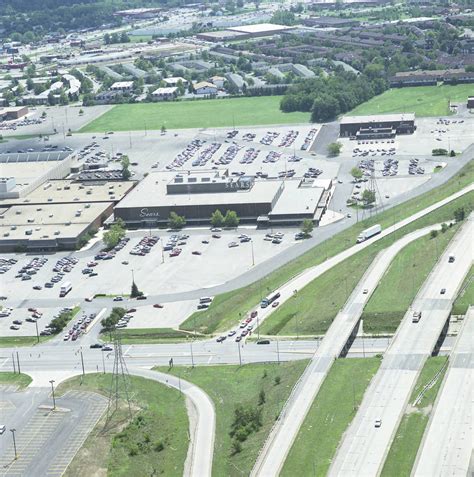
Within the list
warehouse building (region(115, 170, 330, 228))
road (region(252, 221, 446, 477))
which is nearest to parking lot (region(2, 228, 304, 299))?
warehouse building (region(115, 170, 330, 228))

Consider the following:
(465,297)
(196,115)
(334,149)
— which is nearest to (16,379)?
(465,297)

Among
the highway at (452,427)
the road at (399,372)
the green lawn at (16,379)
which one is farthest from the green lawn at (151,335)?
the highway at (452,427)

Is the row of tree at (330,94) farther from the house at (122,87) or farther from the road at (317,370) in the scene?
the road at (317,370)

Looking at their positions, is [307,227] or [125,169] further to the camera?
[125,169]

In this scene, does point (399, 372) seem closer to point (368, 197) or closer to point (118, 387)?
point (118, 387)

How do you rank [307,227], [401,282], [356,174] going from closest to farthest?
[401,282]
[307,227]
[356,174]

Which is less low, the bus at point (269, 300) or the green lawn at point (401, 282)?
the green lawn at point (401, 282)

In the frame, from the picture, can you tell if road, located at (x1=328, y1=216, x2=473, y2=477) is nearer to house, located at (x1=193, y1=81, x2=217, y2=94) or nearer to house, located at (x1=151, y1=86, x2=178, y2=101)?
house, located at (x1=151, y1=86, x2=178, y2=101)

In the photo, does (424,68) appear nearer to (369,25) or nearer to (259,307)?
(369,25)
